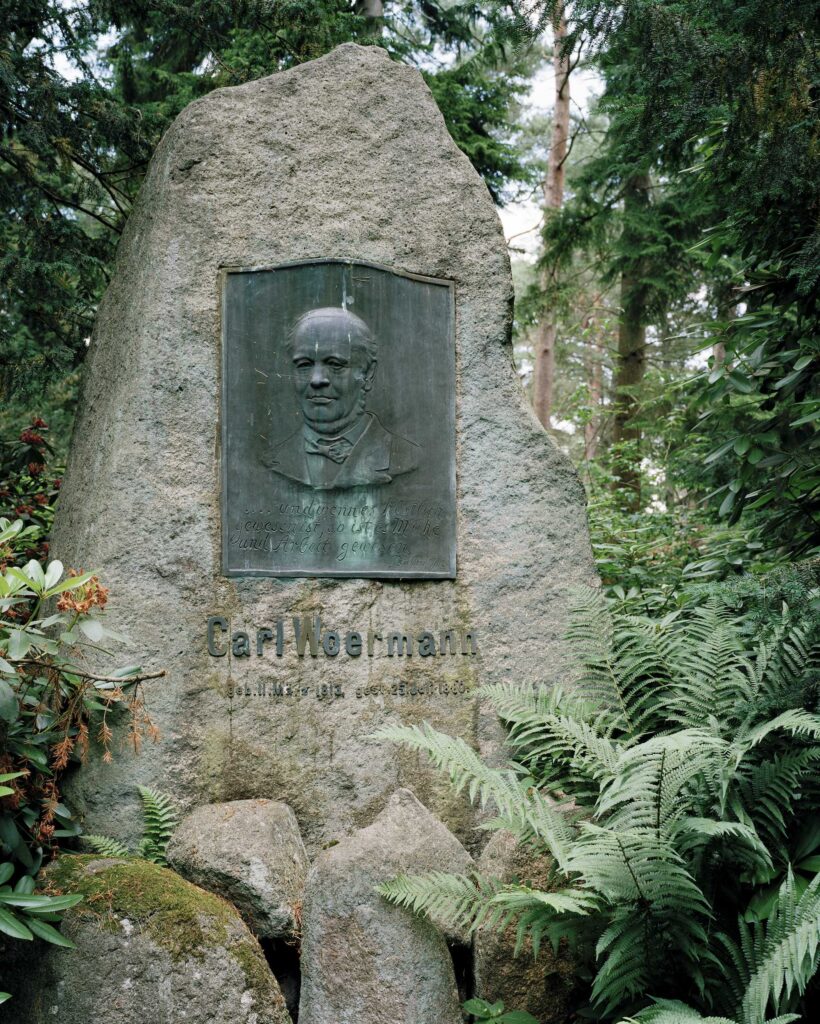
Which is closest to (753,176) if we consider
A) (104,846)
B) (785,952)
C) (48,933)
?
(785,952)

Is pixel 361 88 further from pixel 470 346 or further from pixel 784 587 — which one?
pixel 784 587

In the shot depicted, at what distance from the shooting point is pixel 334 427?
424 cm

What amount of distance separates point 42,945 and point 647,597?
3.68 metres

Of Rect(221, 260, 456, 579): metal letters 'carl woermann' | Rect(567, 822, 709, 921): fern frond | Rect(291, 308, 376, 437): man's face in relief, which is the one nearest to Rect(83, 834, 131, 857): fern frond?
Rect(221, 260, 456, 579): metal letters 'carl woermann'

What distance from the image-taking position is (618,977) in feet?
9.82

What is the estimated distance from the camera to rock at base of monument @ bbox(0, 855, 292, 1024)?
9.91 ft

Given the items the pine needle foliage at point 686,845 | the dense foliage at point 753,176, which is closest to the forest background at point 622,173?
the dense foliage at point 753,176

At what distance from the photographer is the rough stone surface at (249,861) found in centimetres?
341

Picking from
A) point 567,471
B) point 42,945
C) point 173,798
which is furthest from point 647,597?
point 42,945

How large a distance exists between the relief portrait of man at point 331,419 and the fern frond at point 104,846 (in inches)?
61.3

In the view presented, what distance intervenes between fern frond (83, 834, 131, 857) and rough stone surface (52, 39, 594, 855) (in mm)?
79

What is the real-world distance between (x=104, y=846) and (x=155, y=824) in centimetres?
20

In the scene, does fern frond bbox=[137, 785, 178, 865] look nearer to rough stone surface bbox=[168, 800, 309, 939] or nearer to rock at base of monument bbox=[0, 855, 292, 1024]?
rough stone surface bbox=[168, 800, 309, 939]

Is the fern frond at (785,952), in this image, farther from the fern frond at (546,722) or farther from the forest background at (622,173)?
the forest background at (622,173)
